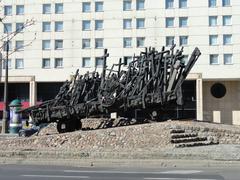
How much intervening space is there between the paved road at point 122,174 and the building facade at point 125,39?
159 feet

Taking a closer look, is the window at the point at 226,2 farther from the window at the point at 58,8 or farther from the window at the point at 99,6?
the window at the point at 58,8

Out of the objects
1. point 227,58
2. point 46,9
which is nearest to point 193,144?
point 227,58

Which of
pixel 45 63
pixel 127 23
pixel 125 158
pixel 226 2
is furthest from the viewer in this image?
pixel 45 63

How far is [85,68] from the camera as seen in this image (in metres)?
65.7

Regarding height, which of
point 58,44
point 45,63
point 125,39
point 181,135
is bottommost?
point 181,135

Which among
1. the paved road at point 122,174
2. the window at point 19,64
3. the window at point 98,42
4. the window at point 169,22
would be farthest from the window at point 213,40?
the paved road at point 122,174

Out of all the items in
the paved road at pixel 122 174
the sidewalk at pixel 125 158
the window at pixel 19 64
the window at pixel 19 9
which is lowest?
the paved road at pixel 122 174

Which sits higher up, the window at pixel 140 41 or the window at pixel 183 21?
the window at pixel 183 21

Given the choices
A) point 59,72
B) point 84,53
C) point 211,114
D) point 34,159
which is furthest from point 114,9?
point 34,159

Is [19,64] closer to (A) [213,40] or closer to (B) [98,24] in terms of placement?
(B) [98,24]

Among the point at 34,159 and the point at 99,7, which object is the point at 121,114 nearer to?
the point at 34,159

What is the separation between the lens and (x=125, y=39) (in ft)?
216

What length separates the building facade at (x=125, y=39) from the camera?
63.7 metres

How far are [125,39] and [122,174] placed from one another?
52420 mm
